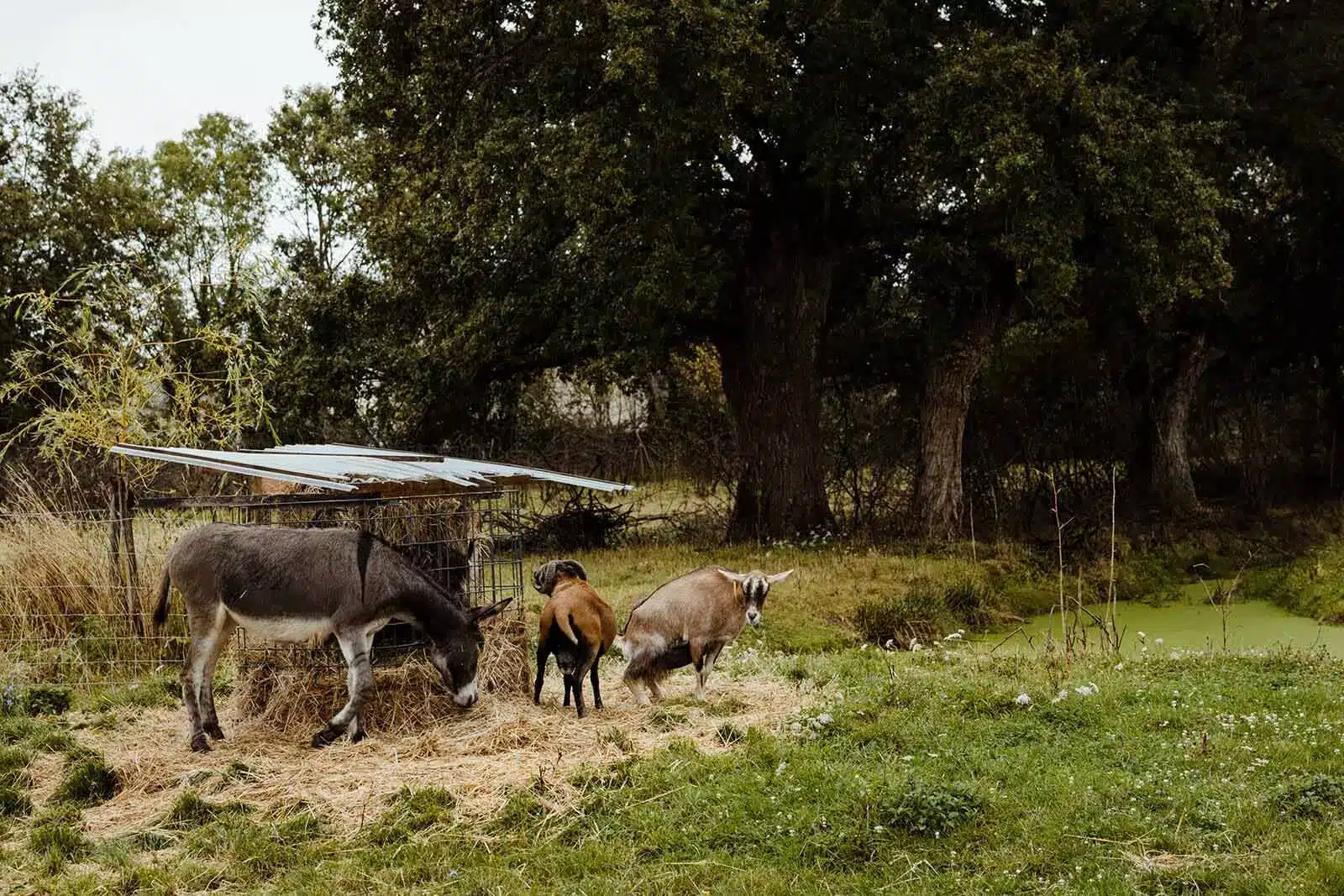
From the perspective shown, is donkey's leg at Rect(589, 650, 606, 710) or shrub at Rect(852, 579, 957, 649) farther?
shrub at Rect(852, 579, 957, 649)

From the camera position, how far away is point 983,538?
18.8m

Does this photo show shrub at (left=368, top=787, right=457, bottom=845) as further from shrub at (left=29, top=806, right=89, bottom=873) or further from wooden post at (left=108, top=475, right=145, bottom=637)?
wooden post at (left=108, top=475, right=145, bottom=637)

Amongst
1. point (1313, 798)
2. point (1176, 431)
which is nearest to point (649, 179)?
point (1176, 431)

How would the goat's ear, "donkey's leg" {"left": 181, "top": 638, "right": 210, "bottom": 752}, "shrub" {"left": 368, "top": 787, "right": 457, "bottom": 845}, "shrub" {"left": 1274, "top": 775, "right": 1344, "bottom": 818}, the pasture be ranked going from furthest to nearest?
the goat's ear, "donkey's leg" {"left": 181, "top": 638, "right": 210, "bottom": 752}, "shrub" {"left": 368, "top": 787, "right": 457, "bottom": 845}, "shrub" {"left": 1274, "top": 775, "right": 1344, "bottom": 818}, the pasture

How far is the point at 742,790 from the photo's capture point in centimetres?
683

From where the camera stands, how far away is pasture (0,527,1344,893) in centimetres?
591

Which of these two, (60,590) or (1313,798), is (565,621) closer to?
→ (1313,798)

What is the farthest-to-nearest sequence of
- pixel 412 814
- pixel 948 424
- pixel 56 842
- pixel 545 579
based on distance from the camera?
pixel 948 424 → pixel 545 579 → pixel 412 814 → pixel 56 842

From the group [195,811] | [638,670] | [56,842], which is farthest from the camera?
[638,670]

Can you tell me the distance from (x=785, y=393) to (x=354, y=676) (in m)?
12.0

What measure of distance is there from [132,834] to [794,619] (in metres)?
8.19

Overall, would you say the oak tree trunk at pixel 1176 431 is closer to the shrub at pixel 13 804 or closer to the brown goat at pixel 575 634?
the brown goat at pixel 575 634

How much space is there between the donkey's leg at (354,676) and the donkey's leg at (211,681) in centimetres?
86

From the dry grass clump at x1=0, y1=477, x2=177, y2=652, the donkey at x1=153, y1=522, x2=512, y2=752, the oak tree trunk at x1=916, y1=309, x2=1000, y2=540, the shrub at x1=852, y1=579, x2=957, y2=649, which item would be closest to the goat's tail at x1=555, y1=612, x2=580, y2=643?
the donkey at x1=153, y1=522, x2=512, y2=752
